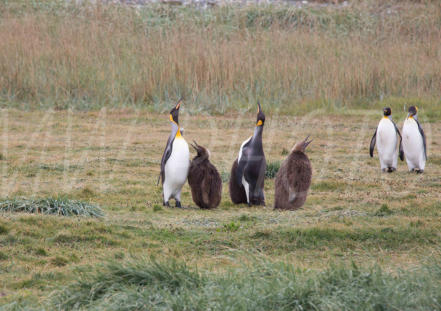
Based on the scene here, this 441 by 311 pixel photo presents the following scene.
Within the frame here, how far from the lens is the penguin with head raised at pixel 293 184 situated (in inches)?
257

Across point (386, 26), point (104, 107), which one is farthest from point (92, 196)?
point (386, 26)

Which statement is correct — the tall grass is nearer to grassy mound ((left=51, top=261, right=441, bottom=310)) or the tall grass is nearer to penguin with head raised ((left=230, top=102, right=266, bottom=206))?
penguin with head raised ((left=230, top=102, right=266, bottom=206))

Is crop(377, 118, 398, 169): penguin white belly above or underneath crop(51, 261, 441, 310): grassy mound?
underneath

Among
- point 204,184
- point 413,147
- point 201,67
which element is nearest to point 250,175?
point 204,184

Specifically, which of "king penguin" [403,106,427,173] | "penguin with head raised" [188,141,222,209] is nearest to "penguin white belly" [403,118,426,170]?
"king penguin" [403,106,427,173]

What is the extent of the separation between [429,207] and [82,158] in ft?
15.4

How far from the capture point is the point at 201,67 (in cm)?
1398

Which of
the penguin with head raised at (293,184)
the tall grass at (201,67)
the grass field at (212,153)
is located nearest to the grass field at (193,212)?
the grass field at (212,153)

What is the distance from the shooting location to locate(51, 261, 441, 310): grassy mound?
11.2 feet

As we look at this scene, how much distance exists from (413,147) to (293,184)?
326cm

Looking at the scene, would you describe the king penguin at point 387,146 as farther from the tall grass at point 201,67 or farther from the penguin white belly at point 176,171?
the tall grass at point 201,67

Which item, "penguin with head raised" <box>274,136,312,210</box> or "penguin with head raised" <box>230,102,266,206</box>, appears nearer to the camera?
"penguin with head raised" <box>274,136,312,210</box>

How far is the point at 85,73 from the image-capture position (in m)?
13.9

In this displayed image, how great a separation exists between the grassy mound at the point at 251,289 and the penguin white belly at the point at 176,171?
9.37ft
